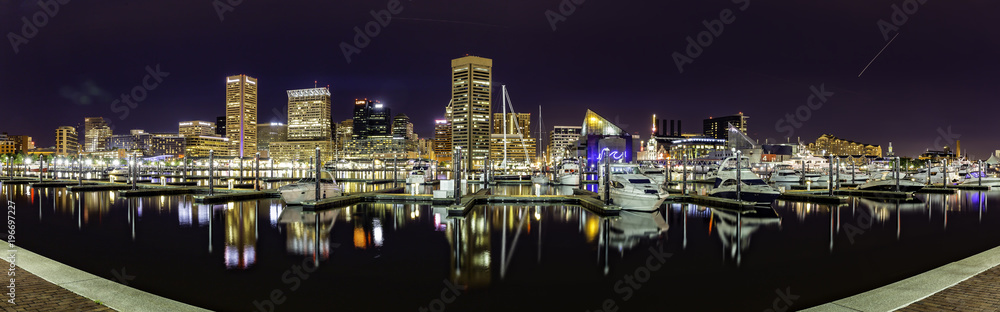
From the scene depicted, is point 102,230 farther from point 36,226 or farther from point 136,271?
point 136,271

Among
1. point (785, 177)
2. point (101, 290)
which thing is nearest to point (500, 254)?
point (101, 290)

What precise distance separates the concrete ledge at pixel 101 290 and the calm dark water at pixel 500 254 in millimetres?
1775

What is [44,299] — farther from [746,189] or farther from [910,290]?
[746,189]

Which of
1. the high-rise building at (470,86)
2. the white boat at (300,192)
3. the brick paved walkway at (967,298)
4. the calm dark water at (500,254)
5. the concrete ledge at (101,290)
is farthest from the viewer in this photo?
the high-rise building at (470,86)

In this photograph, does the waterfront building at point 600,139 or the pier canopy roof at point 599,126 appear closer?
the waterfront building at point 600,139

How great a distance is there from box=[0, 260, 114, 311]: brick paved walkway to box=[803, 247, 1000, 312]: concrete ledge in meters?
12.3

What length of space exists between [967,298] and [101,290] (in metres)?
15.6

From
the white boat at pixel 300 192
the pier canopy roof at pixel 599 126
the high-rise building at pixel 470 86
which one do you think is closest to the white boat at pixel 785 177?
the white boat at pixel 300 192

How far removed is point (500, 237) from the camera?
19.6 meters

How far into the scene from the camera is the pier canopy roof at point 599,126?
566ft

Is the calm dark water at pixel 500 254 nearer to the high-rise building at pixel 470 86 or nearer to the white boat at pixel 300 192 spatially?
the white boat at pixel 300 192

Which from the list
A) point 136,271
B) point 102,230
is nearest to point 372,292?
point 136,271

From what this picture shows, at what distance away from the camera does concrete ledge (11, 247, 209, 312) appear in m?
7.87

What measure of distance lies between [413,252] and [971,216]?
33.2 m
